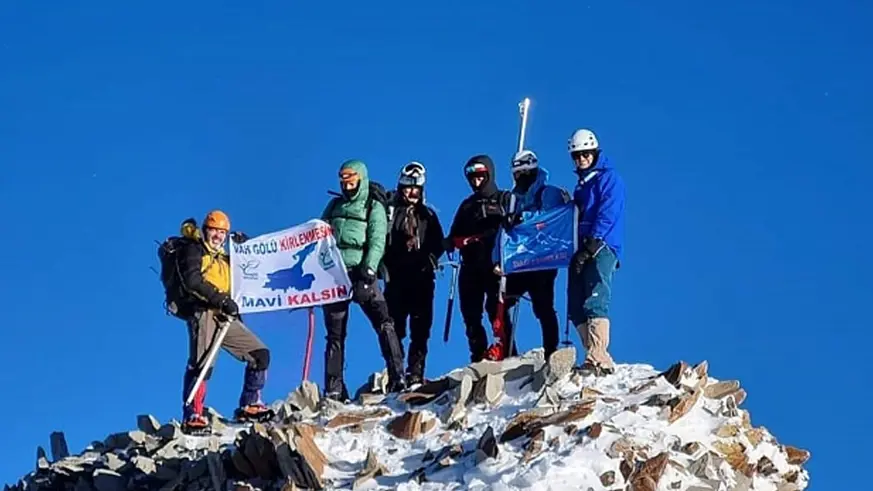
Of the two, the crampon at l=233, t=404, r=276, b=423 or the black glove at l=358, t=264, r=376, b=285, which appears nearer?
the black glove at l=358, t=264, r=376, b=285

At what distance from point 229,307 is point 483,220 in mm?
3201

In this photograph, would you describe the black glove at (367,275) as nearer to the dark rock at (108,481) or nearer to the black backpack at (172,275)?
the black backpack at (172,275)

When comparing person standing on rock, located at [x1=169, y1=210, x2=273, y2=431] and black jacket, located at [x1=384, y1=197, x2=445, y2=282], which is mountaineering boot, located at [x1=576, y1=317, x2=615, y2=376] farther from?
person standing on rock, located at [x1=169, y1=210, x2=273, y2=431]

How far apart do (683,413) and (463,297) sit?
145 inches

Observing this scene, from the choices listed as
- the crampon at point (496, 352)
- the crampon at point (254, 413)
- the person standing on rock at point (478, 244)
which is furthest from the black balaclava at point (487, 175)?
the crampon at point (254, 413)

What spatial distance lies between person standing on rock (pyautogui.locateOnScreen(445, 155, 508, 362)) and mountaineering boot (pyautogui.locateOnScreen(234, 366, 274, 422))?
8.48 ft

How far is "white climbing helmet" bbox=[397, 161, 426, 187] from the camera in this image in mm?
15109

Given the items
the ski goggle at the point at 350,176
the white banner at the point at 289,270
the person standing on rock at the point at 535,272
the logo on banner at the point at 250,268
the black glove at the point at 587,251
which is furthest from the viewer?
the logo on banner at the point at 250,268

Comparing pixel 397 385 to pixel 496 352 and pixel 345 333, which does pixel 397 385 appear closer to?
pixel 345 333

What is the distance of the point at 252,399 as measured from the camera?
15242 mm

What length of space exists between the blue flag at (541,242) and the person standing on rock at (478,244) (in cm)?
33

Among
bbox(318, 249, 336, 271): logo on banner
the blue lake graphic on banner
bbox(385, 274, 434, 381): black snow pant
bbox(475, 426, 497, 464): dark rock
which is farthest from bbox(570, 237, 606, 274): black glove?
the blue lake graphic on banner

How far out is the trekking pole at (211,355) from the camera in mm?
14695

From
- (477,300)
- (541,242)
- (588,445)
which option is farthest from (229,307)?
(588,445)
